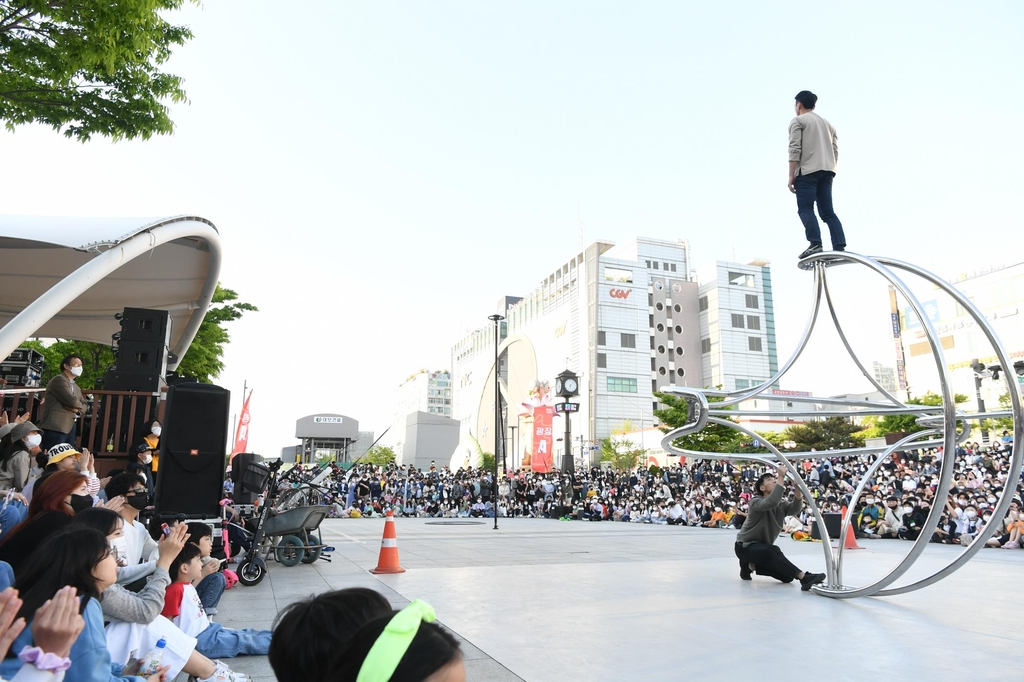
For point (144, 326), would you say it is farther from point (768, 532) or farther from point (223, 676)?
point (768, 532)

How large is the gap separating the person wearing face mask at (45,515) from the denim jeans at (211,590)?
4.06 feet

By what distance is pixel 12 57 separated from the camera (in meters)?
8.27

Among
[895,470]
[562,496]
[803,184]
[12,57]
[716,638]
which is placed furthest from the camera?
[562,496]

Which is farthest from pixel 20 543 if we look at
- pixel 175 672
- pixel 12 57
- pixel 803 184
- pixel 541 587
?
pixel 12 57

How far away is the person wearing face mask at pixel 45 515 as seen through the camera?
329cm

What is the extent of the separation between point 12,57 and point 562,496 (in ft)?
77.6

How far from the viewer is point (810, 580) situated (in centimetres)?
712

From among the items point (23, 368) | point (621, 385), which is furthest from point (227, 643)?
point (621, 385)

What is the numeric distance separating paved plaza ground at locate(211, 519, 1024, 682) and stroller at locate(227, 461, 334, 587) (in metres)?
0.21

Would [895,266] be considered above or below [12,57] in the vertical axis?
below

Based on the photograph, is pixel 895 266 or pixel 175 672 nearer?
pixel 175 672

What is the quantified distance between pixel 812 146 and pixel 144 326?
10.9 metres

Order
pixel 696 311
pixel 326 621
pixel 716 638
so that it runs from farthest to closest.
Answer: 1. pixel 696 311
2. pixel 716 638
3. pixel 326 621

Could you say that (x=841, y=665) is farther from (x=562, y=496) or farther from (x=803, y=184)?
(x=562, y=496)
